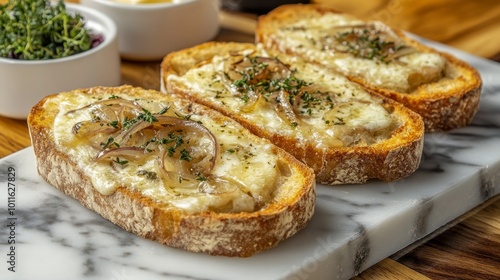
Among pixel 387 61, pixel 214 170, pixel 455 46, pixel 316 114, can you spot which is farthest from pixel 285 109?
pixel 455 46

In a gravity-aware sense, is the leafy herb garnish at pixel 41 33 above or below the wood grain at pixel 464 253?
above

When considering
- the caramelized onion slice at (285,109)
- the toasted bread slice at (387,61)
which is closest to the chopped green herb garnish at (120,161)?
the caramelized onion slice at (285,109)

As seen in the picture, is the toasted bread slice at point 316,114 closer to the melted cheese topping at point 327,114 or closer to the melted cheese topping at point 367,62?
the melted cheese topping at point 327,114

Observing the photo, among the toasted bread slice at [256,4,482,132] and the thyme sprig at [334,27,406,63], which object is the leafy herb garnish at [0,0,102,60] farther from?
the thyme sprig at [334,27,406,63]

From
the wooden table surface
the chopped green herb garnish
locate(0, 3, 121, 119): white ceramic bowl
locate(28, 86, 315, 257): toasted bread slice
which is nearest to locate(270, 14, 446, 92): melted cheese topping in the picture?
the wooden table surface

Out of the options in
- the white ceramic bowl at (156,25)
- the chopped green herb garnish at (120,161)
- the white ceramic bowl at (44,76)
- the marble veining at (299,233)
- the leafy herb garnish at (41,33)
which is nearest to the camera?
the marble veining at (299,233)

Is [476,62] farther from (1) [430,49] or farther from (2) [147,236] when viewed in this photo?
(2) [147,236]
